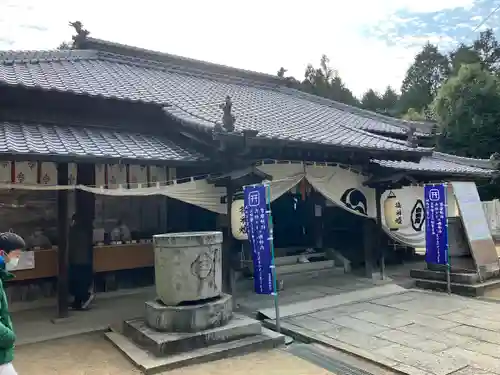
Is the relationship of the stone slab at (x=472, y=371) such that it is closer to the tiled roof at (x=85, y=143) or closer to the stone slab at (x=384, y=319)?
the stone slab at (x=384, y=319)

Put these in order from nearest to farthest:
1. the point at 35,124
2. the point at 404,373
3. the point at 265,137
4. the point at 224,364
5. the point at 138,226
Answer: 1. the point at 404,373
2. the point at 224,364
3. the point at 265,137
4. the point at 35,124
5. the point at 138,226

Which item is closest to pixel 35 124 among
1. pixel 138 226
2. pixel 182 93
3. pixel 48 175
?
pixel 48 175

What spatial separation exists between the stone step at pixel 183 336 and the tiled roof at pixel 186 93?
341 centimetres

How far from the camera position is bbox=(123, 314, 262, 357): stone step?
17.4 feet

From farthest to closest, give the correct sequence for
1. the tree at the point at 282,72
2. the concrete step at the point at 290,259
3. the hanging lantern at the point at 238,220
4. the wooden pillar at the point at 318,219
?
the tree at the point at 282,72, the wooden pillar at the point at 318,219, the concrete step at the point at 290,259, the hanging lantern at the point at 238,220

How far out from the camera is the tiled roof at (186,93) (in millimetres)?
8477

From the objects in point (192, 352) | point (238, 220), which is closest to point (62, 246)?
point (238, 220)

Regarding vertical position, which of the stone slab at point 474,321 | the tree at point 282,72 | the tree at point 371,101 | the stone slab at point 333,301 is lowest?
the stone slab at point 474,321

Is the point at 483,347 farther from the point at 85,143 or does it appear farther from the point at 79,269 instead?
the point at 85,143

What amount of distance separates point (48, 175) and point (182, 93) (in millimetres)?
4888

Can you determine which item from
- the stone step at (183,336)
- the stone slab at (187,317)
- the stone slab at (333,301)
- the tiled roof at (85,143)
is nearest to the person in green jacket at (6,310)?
the stone step at (183,336)

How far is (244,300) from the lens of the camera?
27.3 feet

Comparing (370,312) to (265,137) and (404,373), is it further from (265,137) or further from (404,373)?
(265,137)

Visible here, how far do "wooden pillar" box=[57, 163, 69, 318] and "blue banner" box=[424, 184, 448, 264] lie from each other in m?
7.56
